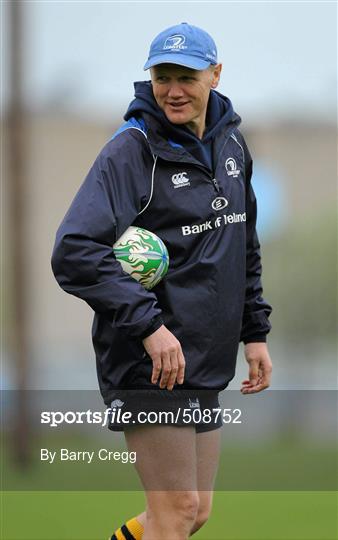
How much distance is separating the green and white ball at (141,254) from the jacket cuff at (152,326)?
0.66 feet

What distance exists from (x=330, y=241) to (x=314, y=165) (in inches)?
42.2

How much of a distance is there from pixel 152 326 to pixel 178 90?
3.15 ft

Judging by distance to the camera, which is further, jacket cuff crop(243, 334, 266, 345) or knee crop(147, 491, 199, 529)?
jacket cuff crop(243, 334, 266, 345)

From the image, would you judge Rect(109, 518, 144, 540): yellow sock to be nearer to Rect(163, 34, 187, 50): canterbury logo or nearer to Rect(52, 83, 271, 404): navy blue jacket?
Rect(52, 83, 271, 404): navy blue jacket

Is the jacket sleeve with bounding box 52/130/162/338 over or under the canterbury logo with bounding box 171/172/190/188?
under

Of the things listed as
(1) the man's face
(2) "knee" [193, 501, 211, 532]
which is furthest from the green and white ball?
(2) "knee" [193, 501, 211, 532]

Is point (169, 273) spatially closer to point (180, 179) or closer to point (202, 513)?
point (180, 179)

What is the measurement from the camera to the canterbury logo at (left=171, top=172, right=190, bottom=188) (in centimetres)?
402

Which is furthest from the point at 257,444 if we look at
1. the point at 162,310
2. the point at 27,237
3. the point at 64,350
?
the point at 162,310

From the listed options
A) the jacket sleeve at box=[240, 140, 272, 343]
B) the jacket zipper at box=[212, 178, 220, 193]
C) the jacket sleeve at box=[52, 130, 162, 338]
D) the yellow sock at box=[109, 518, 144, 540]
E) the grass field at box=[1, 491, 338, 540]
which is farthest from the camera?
the grass field at box=[1, 491, 338, 540]

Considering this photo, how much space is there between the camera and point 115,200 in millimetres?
3887

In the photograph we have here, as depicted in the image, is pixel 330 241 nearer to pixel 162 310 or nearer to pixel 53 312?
pixel 53 312

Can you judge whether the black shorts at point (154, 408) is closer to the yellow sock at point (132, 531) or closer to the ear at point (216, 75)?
the yellow sock at point (132, 531)

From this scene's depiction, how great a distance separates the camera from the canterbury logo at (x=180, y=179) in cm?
402
